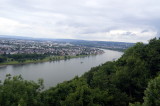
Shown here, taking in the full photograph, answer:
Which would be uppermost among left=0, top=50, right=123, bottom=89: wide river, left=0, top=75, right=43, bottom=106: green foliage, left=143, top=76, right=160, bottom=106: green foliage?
left=143, top=76, right=160, bottom=106: green foliage

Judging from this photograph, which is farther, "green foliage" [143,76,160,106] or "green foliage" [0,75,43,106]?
"green foliage" [0,75,43,106]

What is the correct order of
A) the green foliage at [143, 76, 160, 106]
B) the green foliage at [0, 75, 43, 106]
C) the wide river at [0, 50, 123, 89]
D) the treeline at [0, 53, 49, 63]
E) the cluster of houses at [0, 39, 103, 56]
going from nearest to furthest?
the green foliage at [143, 76, 160, 106], the green foliage at [0, 75, 43, 106], the wide river at [0, 50, 123, 89], the treeline at [0, 53, 49, 63], the cluster of houses at [0, 39, 103, 56]

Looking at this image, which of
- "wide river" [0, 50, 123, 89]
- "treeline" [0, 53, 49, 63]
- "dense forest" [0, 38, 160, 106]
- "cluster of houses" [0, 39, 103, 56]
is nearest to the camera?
"dense forest" [0, 38, 160, 106]

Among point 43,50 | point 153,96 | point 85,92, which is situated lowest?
point 43,50

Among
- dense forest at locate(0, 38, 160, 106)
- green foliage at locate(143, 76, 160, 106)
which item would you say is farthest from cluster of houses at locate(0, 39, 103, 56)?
green foliage at locate(143, 76, 160, 106)

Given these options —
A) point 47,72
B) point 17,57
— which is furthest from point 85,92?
point 17,57

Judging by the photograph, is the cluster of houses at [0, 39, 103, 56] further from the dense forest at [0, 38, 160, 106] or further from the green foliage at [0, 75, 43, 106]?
the dense forest at [0, 38, 160, 106]

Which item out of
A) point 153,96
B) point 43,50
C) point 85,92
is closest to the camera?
point 153,96

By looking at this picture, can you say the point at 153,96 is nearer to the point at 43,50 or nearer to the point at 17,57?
the point at 17,57

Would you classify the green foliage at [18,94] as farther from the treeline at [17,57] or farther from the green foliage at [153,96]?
the treeline at [17,57]

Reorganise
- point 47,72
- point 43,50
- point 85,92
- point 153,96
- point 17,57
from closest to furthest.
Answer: point 153,96, point 85,92, point 47,72, point 17,57, point 43,50

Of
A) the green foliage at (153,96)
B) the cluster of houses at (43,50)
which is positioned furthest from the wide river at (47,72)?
the cluster of houses at (43,50)

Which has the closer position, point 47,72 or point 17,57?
point 47,72

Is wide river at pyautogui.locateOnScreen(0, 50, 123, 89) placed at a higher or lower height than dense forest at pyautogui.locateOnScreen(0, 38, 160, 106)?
lower
